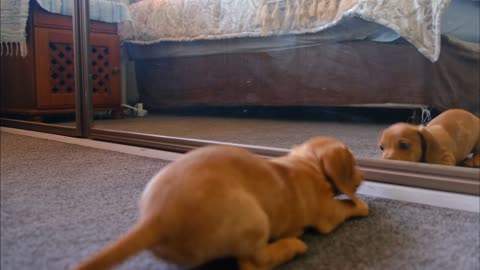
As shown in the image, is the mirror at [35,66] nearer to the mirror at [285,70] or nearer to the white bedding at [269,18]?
the mirror at [285,70]

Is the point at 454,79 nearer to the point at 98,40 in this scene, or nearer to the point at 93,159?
the point at 93,159

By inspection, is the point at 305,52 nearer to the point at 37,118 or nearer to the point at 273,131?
the point at 273,131

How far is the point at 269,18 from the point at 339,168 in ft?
4.40

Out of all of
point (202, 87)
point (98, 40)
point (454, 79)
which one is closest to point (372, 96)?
point (454, 79)

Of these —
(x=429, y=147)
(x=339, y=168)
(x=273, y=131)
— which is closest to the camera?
(x=339, y=168)

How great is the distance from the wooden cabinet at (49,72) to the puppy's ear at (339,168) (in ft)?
4.51

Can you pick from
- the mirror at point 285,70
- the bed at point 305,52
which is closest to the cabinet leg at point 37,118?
the mirror at point 285,70

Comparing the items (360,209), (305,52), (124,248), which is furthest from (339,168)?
(305,52)

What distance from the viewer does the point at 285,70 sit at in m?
1.90

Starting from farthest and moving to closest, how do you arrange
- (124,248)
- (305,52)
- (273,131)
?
(305,52)
(273,131)
(124,248)

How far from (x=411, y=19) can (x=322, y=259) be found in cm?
120

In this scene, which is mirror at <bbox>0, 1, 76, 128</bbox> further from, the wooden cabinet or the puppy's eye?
the puppy's eye

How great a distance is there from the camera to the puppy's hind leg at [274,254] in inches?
19.1

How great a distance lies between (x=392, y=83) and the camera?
1.63 meters
